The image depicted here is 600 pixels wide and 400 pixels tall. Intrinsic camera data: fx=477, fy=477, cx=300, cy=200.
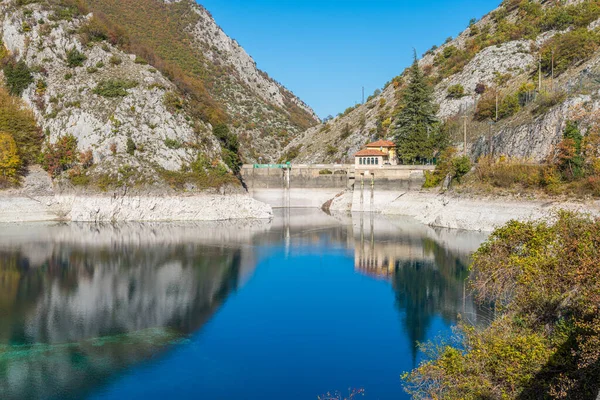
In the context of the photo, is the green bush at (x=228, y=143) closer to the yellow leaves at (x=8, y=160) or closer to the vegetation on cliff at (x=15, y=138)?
the vegetation on cliff at (x=15, y=138)

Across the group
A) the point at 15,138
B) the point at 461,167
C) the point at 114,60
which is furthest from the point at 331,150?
the point at 15,138

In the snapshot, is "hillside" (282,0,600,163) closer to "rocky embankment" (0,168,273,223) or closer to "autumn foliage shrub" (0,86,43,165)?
"rocky embankment" (0,168,273,223)

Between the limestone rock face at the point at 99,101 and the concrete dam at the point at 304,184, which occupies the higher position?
the limestone rock face at the point at 99,101

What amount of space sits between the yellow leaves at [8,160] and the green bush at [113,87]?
1746 centimetres

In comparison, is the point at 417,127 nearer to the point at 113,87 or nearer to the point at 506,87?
the point at 506,87

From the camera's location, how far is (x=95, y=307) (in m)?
33.2

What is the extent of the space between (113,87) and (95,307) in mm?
65177

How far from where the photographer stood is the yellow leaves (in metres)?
75.9

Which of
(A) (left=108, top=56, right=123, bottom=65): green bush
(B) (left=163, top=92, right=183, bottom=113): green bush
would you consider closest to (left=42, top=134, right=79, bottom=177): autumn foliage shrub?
(B) (left=163, top=92, right=183, bottom=113): green bush

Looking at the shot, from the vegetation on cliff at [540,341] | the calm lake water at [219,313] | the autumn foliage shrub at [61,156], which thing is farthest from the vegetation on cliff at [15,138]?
the vegetation on cliff at [540,341]

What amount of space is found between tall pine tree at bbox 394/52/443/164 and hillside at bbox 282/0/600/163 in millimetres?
3654

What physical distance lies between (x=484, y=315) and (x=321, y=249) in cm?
2949

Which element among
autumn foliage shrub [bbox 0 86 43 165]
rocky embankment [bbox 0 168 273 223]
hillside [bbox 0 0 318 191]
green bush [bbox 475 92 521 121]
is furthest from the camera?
green bush [bbox 475 92 521 121]

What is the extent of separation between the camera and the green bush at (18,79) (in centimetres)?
9069
